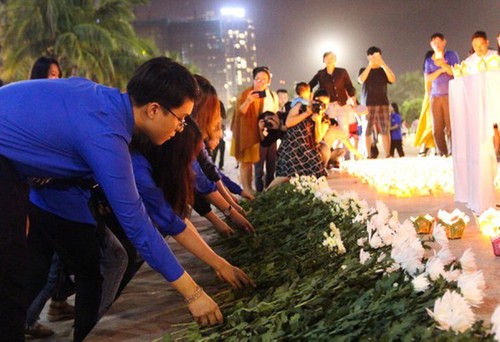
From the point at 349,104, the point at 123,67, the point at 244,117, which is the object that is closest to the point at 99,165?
the point at 244,117

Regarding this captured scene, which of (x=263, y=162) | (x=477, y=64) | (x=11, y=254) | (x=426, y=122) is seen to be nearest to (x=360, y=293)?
(x=11, y=254)

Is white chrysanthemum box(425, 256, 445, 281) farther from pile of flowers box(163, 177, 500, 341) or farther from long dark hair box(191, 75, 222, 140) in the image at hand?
long dark hair box(191, 75, 222, 140)

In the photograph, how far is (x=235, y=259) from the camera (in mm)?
3908

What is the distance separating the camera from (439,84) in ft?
31.1

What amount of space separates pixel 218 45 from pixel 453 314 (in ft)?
423

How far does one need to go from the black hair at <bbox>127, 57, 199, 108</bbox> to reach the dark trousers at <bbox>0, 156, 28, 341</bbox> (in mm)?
558

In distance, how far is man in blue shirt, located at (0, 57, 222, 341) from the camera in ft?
7.88

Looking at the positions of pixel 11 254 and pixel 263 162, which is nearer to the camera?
pixel 11 254

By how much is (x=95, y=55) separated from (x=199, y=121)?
21.4 metres

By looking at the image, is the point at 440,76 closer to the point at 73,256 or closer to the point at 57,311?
the point at 57,311

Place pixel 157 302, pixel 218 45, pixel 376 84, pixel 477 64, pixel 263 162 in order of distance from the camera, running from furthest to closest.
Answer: pixel 218 45 → pixel 376 84 → pixel 263 162 → pixel 477 64 → pixel 157 302

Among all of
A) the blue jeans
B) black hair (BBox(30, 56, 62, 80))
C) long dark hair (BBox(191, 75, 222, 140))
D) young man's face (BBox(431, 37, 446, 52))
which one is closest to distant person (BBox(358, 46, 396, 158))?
young man's face (BBox(431, 37, 446, 52))

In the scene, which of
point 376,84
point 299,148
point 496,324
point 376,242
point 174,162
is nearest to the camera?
point 496,324

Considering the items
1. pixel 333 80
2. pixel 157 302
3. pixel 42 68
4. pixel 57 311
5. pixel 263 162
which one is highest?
pixel 42 68
